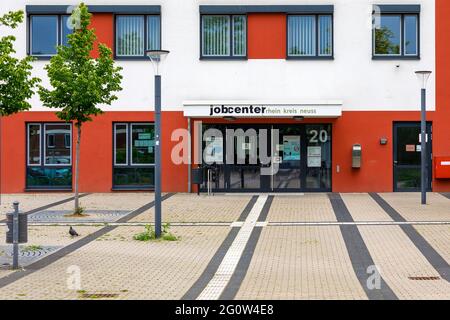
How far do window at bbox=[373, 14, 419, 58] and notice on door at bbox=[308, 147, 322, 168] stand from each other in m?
3.74

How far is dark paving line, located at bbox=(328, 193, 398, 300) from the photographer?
9.56 metres

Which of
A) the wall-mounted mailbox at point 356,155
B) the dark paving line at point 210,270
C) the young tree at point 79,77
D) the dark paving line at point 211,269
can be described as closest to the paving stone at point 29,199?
the young tree at point 79,77

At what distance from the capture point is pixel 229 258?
12.6 meters

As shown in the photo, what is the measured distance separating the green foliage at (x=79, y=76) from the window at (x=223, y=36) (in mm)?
6762

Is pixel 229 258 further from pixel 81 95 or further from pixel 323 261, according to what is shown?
pixel 81 95

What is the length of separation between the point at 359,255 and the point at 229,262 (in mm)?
2402

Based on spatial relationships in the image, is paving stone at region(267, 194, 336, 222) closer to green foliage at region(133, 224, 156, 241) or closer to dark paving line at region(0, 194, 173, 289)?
green foliage at region(133, 224, 156, 241)

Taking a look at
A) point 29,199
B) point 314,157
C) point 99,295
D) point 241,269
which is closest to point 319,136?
point 314,157

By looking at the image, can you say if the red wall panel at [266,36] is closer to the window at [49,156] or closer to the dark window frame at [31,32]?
the dark window frame at [31,32]

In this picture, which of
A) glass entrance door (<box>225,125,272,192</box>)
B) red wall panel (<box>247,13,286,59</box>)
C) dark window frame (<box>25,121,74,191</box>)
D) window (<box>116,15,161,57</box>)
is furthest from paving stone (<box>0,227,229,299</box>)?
window (<box>116,15,161,57</box>)

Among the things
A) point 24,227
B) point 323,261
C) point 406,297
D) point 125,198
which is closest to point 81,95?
point 125,198

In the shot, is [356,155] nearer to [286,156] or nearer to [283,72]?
[286,156]

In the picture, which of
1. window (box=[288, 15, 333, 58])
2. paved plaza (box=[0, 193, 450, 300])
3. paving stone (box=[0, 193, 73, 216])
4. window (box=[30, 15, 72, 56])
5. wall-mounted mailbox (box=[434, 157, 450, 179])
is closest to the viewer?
paved plaza (box=[0, 193, 450, 300])
